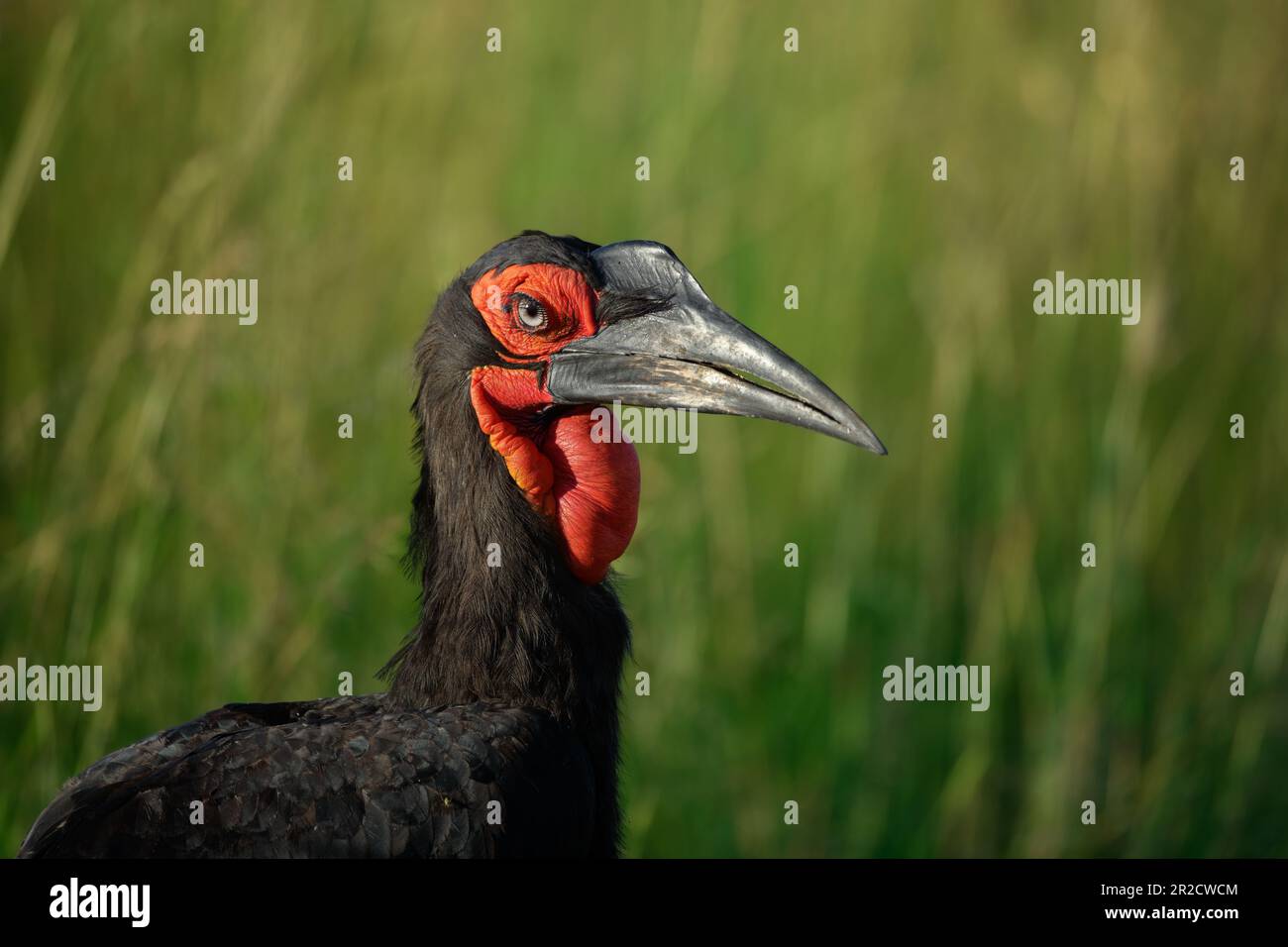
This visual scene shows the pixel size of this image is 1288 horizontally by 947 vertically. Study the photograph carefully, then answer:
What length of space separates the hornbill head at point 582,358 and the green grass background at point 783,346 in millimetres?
753

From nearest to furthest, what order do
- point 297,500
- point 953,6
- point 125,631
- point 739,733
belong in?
point 125,631, point 297,500, point 739,733, point 953,6

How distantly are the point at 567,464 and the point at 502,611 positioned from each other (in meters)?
0.31

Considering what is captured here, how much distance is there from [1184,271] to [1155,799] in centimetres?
169

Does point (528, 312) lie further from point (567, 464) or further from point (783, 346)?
point (783, 346)

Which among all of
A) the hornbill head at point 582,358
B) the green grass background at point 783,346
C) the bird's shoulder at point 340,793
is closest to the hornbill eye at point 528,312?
the hornbill head at point 582,358

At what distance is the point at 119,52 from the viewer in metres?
3.86

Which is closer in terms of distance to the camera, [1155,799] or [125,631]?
[125,631]

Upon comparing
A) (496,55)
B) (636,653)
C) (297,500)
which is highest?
(496,55)

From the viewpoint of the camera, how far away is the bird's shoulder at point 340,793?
91.0 inches

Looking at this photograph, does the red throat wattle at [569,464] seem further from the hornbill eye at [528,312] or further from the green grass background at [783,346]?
the green grass background at [783,346]
